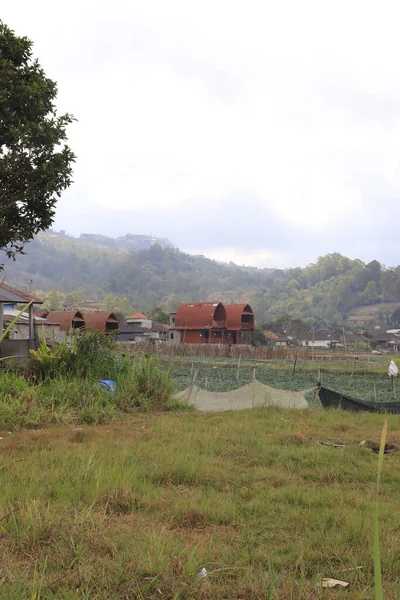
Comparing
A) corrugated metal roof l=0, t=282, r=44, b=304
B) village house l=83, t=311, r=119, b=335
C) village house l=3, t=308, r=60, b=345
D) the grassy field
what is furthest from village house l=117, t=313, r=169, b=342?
the grassy field

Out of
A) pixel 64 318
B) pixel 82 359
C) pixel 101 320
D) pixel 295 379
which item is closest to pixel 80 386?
pixel 82 359

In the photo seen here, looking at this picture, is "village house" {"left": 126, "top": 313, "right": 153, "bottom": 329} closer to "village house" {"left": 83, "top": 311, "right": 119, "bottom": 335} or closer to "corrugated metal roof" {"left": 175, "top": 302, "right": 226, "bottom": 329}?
"corrugated metal roof" {"left": 175, "top": 302, "right": 226, "bottom": 329}

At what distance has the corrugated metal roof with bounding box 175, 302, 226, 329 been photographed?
5694cm

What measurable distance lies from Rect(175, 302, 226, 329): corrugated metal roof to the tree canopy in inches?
1790

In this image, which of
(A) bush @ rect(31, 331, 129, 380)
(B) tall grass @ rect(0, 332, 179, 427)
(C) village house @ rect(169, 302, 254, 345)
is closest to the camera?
(B) tall grass @ rect(0, 332, 179, 427)

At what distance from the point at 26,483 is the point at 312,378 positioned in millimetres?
25688

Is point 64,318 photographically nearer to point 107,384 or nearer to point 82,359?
point 82,359

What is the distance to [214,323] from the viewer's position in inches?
2237

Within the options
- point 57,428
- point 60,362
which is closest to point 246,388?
point 60,362

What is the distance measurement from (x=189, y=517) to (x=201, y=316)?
175 feet

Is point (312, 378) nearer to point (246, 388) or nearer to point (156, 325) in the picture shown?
point (246, 388)

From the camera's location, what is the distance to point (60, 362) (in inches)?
450

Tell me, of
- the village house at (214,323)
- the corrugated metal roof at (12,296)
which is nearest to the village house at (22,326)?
the corrugated metal roof at (12,296)

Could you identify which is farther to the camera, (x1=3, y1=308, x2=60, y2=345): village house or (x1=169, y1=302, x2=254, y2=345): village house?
(x1=169, y1=302, x2=254, y2=345): village house
